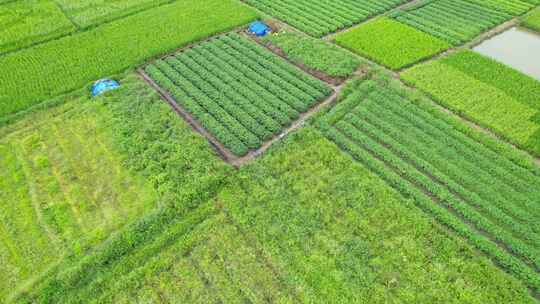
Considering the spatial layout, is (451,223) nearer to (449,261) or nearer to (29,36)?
(449,261)

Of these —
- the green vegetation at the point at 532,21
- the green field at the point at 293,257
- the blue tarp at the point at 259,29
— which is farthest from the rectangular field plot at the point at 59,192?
the green vegetation at the point at 532,21

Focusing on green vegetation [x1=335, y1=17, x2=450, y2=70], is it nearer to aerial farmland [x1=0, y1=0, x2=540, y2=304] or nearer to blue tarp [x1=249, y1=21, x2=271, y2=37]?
aerial farmland [x1=0, y1=0, x2=540, y2=304]

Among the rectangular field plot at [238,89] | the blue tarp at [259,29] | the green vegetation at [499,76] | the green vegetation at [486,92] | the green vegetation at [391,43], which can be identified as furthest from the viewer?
the blue tarp at [259,29]

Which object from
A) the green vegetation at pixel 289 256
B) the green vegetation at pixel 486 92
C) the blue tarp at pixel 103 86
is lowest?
the green vegetation at pixel 289 256

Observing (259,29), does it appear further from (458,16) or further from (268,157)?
(458,16)

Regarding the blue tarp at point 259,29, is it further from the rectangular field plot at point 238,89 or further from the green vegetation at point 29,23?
the green vegetation at point 29,23

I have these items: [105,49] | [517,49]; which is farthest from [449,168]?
[105,49]

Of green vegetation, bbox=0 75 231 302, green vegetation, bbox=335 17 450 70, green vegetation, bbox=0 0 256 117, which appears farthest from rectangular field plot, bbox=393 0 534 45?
green vegetation, bbox=0 75 231 302
